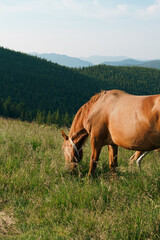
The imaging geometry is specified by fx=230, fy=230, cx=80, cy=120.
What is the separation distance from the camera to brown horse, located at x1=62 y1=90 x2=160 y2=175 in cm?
348

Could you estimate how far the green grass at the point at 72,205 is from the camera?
2602mm

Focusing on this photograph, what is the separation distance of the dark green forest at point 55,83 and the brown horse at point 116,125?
81075 millimetres

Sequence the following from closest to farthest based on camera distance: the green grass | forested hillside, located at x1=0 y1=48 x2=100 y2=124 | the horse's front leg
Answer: the green grass → the horse's front leg → forested hillside, located at x1=0 y1=48 x2=100 y2=124

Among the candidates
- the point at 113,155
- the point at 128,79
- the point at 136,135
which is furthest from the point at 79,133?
the point at 128,79

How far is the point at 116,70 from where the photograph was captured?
19862cm

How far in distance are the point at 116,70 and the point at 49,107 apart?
4032 inches

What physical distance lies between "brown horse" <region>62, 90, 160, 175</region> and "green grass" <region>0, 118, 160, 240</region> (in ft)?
1.32

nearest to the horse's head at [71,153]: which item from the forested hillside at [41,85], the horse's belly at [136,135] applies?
the horse's belly at [136,135]

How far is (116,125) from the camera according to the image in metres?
3.88

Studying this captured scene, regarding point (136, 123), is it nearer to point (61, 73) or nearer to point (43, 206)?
point (43, 206)

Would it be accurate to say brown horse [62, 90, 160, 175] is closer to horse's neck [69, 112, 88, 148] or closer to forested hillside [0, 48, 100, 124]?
horse's neck [69, 112, 88, 148]

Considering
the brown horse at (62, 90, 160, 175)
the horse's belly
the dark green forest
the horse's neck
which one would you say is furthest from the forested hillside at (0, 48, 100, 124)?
the horse's belly

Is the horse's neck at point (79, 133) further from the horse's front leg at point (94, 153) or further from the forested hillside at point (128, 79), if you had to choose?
the forested hillside at point (128, 79)

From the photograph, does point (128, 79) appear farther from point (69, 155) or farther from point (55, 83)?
point (69, 155)
